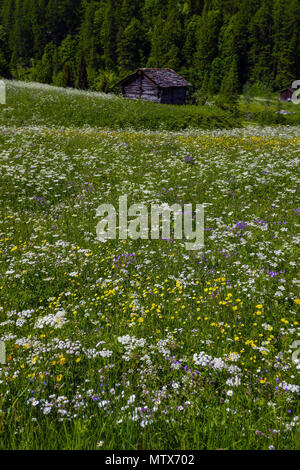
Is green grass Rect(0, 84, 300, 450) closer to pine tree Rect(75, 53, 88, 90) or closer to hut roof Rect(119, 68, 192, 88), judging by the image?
hut roof Rect(119, 68, 192, 88)

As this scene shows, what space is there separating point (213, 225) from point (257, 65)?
117m

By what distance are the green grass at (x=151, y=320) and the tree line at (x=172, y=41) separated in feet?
295

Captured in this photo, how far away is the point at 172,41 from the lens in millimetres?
104500

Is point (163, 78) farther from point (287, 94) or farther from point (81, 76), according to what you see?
point (287, 94)

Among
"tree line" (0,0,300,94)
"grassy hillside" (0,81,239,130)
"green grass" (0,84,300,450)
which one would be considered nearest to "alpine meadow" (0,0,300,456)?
"green grass" (0,84,300,450)

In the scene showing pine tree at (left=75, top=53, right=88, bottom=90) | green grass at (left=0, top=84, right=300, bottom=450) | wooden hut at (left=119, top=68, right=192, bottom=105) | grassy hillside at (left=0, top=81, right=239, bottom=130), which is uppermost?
pine tree at (left=75, top=53, right=88, bottom=90)

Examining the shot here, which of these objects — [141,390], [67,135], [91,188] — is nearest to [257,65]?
[67,135]

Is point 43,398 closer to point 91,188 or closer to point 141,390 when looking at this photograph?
point 141,390

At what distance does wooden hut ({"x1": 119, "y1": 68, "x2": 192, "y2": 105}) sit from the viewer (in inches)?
1780

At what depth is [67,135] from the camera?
17016 millimetres

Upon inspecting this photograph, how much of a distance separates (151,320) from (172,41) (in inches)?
4755

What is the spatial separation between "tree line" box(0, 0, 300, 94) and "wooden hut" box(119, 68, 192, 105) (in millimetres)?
44600

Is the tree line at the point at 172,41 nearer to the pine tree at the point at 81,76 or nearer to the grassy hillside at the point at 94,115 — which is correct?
the pine tree at the point at 81,76
